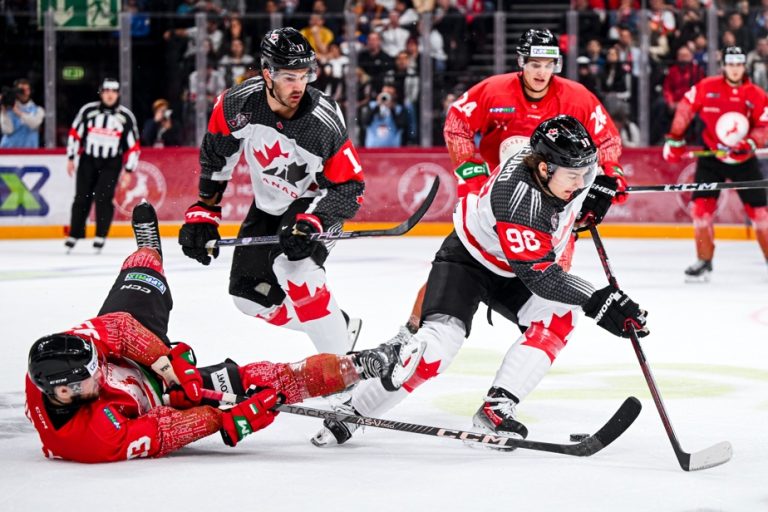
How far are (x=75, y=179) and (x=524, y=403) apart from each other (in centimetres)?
628

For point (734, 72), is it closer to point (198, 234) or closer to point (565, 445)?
point (198, 234)

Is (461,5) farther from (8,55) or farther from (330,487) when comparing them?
(330,487)

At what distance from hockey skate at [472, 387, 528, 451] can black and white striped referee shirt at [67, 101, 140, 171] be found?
249 inches

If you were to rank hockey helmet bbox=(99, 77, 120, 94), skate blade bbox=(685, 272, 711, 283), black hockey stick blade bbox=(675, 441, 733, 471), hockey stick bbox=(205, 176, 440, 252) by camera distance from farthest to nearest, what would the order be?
1. hockey helmet bbox=(99, 77, 120, 94)
2. skate blade bbox=(685, 272, 711, 283)
3. hockey stick bbox=(205, 176, 440, 252)
4. black hockey stick blade bbox=(675, 441, 733, 471)

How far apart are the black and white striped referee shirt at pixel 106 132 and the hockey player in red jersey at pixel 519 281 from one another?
19.8ft

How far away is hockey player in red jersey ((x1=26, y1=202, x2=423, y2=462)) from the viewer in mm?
3344

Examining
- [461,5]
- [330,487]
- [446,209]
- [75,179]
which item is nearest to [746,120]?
[446,209]

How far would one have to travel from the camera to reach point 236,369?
12.5 feet

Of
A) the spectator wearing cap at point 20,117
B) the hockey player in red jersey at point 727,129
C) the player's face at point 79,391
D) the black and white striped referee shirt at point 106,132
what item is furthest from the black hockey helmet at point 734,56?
the player's face at point 79,391

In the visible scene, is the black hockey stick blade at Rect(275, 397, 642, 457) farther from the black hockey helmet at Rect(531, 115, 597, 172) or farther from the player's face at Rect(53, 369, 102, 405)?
the player's face at Rect(53, 369, 102, 405)

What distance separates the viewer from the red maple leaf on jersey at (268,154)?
167 inches

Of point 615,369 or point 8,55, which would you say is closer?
point 615,369

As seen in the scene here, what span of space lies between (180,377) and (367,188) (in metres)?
6.85

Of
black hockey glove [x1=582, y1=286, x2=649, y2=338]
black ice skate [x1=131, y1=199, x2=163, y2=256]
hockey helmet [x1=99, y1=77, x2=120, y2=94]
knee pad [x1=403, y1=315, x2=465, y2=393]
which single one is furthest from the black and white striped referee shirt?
black hockey glove [x1=582, y1=286, x2=649, y2=338]
